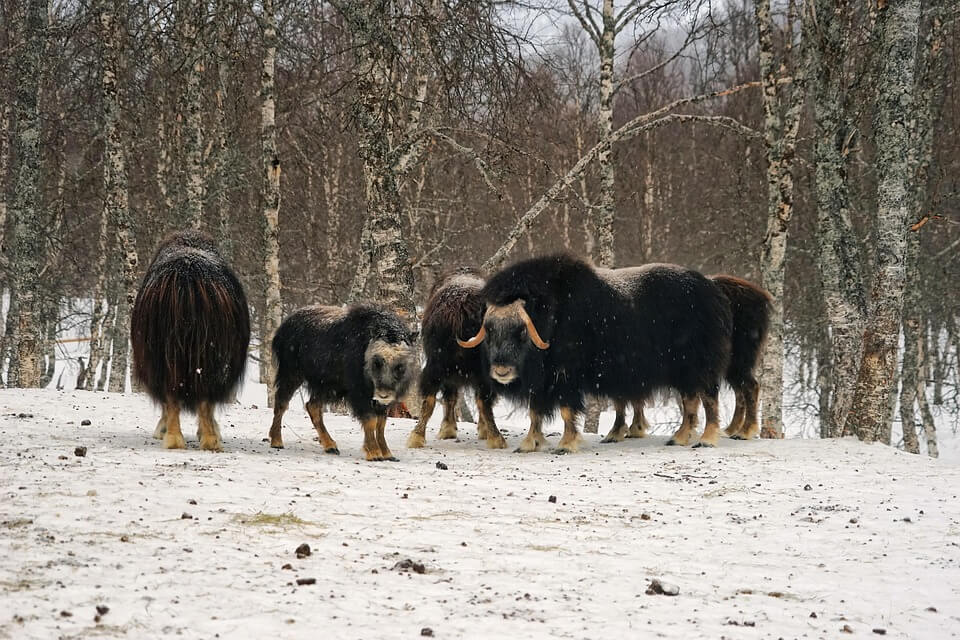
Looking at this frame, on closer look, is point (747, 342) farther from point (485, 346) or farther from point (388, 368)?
point (388, 368)

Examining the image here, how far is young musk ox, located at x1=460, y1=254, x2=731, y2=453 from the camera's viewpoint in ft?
29.0

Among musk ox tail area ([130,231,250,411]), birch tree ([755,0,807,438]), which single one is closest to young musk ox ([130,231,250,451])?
musk ox tail area ([130,231,250,411])

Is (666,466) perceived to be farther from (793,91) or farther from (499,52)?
(793,91)

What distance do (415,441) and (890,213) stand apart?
225 inches

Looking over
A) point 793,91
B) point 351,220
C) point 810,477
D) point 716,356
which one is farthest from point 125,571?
point 351,220

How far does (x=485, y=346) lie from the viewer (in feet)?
28.8

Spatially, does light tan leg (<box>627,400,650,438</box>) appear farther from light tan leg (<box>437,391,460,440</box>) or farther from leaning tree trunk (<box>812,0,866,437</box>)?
leaning tree trunk (<box>812,0,866,437</box>)

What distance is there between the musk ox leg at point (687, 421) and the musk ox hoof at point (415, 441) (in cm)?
270

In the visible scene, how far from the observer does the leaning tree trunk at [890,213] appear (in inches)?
355

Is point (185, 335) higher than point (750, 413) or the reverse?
higher

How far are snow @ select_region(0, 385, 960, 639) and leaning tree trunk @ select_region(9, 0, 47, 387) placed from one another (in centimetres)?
583

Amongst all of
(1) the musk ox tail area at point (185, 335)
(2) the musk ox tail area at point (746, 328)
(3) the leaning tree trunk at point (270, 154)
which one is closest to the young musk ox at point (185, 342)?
(1) the musk ox tail area at point (185, 335)

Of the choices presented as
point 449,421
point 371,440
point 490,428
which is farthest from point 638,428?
point 371,440

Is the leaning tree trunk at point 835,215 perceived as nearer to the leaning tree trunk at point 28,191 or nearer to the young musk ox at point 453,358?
the young musk ox at point 453,358
